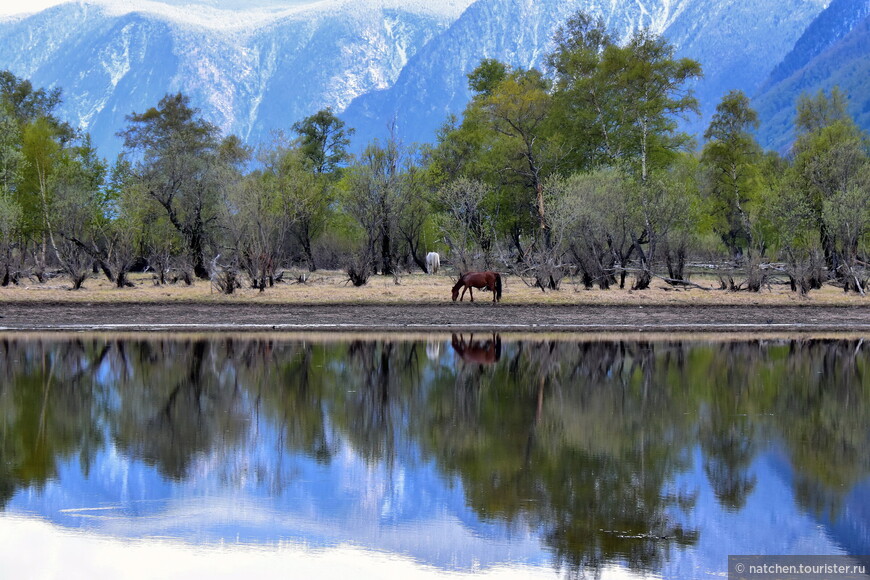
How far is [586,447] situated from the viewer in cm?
1241

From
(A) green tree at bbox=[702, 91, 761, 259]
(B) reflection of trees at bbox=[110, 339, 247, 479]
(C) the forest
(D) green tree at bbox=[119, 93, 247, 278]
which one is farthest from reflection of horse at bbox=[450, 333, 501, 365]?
(A) green tree at bbox=[702, 91, 761, 259]

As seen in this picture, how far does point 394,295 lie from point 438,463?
21558 millimetres

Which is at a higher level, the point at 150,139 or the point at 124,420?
the point at 150,139

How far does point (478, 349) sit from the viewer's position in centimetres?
2327

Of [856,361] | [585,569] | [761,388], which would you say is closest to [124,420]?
[585,569]

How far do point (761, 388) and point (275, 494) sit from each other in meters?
10.3

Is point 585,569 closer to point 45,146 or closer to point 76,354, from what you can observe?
point 76,354

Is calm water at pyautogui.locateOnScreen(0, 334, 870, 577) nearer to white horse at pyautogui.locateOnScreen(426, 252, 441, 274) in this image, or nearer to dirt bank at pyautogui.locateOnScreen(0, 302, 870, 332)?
dirt bank at pyautogui.locateOnScreen(0, 302, 870, 332)

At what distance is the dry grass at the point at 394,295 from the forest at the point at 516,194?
2.89 ft

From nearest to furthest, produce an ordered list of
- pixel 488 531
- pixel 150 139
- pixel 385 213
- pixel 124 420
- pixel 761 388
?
pixel 488 531, pixel 124 420, pixel 761 388, pixel 385 213, pixel 150 139

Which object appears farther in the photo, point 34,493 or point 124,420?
point 124,420

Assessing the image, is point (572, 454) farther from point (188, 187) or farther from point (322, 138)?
point (322, 138)

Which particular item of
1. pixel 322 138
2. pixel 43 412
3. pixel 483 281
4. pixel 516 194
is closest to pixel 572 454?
pixel 43 412

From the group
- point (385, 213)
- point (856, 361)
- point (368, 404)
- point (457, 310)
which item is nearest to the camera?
point (368, 404)
